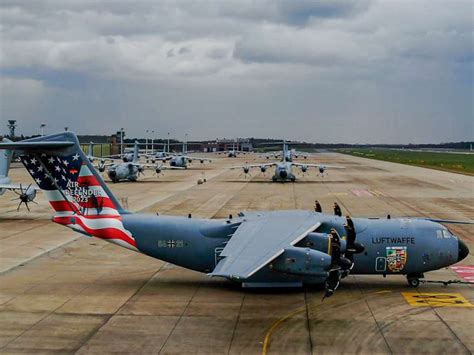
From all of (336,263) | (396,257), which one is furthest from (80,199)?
(396,257)

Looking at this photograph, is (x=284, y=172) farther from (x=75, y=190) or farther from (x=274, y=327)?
(x=274, y=327)

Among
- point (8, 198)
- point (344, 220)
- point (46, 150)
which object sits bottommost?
point (8, 198)

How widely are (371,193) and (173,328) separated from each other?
4843 centimetres

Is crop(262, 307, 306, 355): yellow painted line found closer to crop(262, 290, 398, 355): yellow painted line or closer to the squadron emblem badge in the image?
crop(262, 290, 398, 355): yellow painted line

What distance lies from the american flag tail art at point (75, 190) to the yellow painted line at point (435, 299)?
10.5 metres

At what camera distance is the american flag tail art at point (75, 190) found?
22.8 m

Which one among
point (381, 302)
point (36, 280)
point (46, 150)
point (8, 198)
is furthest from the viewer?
point (8, 198)

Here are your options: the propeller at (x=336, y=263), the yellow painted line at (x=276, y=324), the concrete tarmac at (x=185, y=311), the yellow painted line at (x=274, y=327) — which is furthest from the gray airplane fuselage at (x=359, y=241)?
the yellow painted line at (x=274, y=327)

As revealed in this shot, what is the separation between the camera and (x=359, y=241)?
2234cm

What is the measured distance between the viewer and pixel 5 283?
2334 centimetres

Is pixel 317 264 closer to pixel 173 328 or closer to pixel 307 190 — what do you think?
pixel 173 328

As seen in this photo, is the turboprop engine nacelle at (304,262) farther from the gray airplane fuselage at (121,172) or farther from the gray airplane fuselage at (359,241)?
the gray airplane fuselage at (121,172)

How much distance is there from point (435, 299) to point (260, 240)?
7.23m

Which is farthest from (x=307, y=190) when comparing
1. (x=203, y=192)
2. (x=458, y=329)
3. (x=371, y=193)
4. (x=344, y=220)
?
(x=458, y=329)
